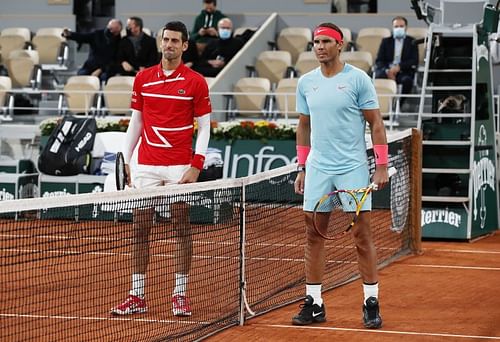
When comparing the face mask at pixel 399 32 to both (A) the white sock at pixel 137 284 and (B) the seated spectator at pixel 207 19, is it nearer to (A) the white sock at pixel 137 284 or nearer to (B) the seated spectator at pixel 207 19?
(B) the seated spectator at pixel 207 19

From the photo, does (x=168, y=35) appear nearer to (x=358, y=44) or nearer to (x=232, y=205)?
(x=232, y=205)

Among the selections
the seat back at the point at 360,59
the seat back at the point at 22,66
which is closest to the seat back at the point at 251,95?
the seat back at the point at 360,59

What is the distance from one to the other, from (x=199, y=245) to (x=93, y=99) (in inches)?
432

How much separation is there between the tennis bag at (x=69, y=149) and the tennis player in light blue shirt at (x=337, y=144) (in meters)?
9.02

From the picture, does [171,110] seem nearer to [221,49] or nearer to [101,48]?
[221,49]

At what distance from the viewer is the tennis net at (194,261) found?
8.05m

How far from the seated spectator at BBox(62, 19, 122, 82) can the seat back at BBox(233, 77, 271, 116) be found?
2.66m

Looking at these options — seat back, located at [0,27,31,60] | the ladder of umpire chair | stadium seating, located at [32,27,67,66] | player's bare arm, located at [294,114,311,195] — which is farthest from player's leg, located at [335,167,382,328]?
seat back, located at [0,27,31,60]

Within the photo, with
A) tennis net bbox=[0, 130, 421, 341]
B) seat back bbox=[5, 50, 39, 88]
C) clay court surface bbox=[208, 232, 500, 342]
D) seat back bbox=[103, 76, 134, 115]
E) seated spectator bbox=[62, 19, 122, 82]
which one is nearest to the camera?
tennis net bbox=[0, 130, 421, 341]

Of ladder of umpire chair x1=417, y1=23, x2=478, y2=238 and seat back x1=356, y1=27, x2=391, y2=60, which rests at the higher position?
seat back x1=356, y1=27, x2=391, y2=60

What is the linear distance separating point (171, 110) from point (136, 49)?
12.3 m

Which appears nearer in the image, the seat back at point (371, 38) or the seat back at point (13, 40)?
the seat back at point (371, 38)

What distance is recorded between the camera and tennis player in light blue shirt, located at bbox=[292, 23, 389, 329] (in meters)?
8.41

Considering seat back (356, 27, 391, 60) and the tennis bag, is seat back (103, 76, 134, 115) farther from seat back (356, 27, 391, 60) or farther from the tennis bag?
seat back (356, 27, 391, 60)
